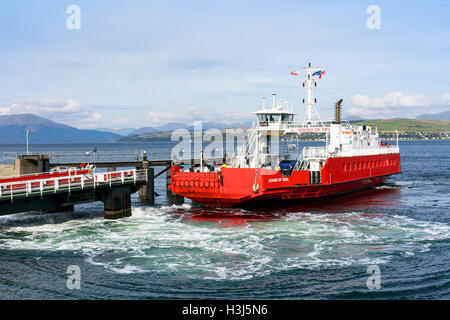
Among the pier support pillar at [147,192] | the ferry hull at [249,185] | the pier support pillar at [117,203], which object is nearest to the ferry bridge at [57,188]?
the pier support pillar at [117,203]

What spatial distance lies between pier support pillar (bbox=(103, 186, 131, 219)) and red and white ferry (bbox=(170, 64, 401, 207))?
193 inches

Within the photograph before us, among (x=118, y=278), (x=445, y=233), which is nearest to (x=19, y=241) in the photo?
(x=118, y=278)

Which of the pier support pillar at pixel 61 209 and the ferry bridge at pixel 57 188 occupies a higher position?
the ferry bridge at pixel 57 188

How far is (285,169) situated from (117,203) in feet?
48.5

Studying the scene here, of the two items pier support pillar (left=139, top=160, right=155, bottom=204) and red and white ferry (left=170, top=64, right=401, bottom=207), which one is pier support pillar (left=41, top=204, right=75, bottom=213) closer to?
pier support pillar (left=139, top=160, right=155, bottom=204)

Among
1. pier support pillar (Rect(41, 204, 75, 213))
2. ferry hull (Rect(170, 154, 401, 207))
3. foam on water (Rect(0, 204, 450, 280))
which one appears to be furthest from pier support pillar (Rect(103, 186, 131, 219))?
pier support pillar (Rect(41, 204, 75, 213))

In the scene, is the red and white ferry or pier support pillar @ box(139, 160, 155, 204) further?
pier support pillar @ box(139, 160, 155, 204)

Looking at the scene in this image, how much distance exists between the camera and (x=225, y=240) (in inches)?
1032

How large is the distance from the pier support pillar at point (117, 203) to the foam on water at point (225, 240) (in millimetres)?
917

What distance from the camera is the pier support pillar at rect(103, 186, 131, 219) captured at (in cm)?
3259

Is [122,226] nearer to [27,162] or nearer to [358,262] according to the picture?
[27,162]

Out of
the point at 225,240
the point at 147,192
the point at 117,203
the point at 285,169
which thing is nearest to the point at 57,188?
the point at 117,203

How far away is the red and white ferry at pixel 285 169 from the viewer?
116 ft

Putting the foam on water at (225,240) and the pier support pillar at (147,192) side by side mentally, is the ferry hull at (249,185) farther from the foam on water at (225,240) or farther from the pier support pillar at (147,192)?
the pier support pillar at (147,192)
